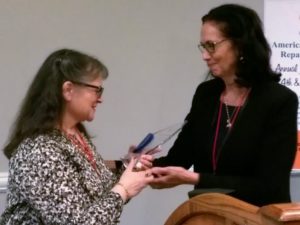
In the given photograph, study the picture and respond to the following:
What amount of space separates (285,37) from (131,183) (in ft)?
5.19

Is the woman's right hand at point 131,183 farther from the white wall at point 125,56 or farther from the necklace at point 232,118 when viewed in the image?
the white wall at point 125,56

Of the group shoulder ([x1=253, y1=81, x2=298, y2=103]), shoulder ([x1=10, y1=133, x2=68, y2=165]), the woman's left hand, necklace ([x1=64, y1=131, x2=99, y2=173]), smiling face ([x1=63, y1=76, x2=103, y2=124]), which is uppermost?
smiling face ([x1=63, y1=76, x2=103, y2=124])

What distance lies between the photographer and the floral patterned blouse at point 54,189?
1.36 meters

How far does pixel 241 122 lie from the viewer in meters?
1.75

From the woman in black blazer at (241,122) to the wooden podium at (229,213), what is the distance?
35 cm

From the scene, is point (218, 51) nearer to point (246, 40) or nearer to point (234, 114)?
point (246, 40)

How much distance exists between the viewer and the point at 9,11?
7.80 feet

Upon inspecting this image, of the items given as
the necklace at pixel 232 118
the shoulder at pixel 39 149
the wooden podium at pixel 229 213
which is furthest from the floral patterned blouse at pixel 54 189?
the necklace at pixel 232 118

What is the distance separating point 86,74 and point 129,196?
381 millimetres

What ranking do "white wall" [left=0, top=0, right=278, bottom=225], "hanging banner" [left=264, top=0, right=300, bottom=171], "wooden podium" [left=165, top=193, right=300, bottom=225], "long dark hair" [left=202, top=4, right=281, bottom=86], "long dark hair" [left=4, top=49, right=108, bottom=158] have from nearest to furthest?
1. "wooden podium" [left=165, top=193, right=300, bottom=225]
2. "long dark hair" [left=4, top=49, right=108, bottom=158]
3. "long dark hair" [left=202, top=4, right=281, bottom=86]
4. "white wall" [left=0, top=0, right=278, bottom=225]
5. "hanging banner" [left=264, top=0, right=300, bottom=171]

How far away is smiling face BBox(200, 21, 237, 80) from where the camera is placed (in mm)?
1768

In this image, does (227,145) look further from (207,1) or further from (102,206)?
(207,1)

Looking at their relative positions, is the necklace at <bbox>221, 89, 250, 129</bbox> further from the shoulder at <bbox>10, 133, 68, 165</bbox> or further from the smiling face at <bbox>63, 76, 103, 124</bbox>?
the shoulder at <bbox>10, 133, 68, 165</bbox>

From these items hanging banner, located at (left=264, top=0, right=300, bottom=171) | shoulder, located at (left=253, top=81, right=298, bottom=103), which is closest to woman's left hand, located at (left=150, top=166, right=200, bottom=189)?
shoulder, located at (left=253, top=81, right=298, bottom=103)
